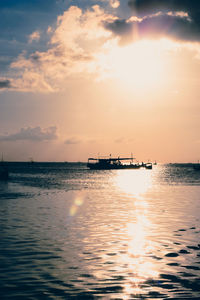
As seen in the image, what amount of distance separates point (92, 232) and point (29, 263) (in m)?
8.06

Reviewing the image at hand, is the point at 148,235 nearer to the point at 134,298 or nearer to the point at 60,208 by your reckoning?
the point at 134,298

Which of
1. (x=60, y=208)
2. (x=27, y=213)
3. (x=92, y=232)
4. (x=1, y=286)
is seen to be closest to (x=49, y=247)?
(x=92, y=232)

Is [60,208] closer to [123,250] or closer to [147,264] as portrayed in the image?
[123,250]

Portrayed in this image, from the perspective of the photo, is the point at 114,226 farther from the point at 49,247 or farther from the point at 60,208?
the point at 60,208

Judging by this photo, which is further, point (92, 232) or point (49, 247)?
point (92, 232)

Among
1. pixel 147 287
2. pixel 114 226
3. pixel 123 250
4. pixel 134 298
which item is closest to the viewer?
pixel 134 298

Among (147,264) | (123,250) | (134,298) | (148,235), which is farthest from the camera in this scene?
(148,235)

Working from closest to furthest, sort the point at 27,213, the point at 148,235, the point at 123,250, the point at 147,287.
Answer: the point at 147,287
the point at 123,250
the point at 148,235
the point at 27,213

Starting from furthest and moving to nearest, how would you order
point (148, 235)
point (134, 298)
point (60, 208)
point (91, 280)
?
point (60, 208) < point (148, 235) < point (91, 280) < point (134, 298)

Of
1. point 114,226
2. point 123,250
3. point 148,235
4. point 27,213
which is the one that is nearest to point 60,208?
point 27,213

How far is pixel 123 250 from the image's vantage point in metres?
17.6

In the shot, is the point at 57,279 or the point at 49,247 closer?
the point at 57,279

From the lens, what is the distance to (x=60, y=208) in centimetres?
3650

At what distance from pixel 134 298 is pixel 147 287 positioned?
118 centimetres
